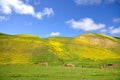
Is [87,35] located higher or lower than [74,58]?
higher

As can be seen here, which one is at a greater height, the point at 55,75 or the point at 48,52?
the point at 48,52

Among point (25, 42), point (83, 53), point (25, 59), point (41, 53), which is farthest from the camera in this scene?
point (25, 42)

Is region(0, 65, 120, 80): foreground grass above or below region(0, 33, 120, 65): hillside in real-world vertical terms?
below

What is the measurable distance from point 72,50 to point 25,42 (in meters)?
17.2

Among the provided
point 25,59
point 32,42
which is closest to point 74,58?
point 25,59

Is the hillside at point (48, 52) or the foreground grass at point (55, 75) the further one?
the hillside at point (48, 52)

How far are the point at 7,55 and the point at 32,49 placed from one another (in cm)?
1072

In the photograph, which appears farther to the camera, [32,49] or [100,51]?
[100,51]

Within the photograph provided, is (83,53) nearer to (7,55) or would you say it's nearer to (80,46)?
(80,46)

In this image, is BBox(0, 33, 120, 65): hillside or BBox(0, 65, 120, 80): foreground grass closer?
BBox(0, 65, 120, 80): foreground grass

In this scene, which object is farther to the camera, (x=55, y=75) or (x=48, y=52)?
(x=48, y=52)

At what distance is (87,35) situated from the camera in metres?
129

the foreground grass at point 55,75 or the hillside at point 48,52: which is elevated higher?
the hillside at point 48,52

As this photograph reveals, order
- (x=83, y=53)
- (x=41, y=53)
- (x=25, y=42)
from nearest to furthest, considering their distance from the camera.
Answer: (x=41, y=53) → (x=83, y=53) → (x=25, y=42)
